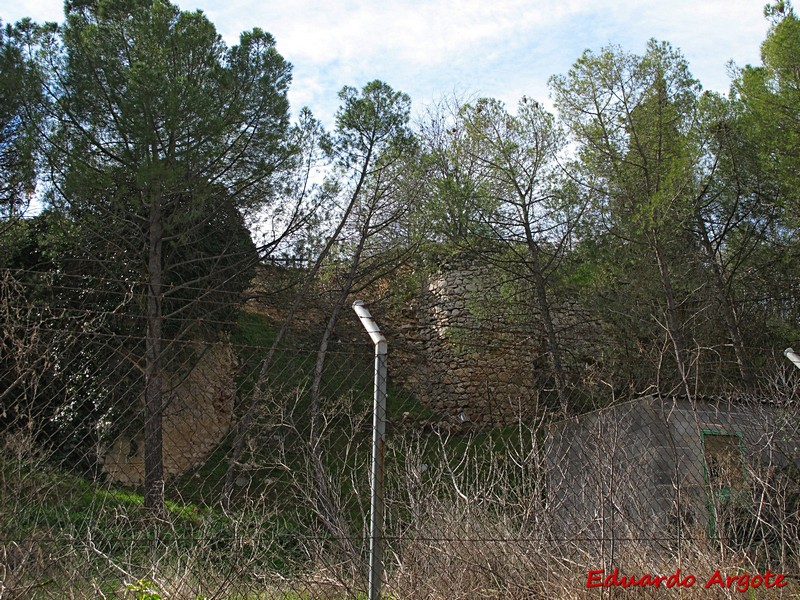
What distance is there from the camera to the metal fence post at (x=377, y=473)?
3.41 meters

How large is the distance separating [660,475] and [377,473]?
286cm

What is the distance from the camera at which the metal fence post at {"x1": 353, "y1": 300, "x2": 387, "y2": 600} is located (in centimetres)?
341

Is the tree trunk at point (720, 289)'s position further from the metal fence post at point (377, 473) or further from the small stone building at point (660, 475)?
the metal fence post at point (377, 473)

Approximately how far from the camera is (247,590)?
388 cm

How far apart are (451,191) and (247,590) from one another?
7.67 metres

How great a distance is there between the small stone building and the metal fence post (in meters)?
1.17

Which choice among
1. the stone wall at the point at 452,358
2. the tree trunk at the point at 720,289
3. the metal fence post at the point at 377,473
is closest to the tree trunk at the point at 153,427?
the metal fence post at the point at 377,473

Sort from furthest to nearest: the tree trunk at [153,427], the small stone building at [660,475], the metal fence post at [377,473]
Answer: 1. the small stone building at [660,475]
2. the tree trunk at [153,427]
3. the metal fence post at [377,473]

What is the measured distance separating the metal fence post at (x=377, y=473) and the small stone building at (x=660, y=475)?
117 centimetres

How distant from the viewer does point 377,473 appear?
3.49 m
